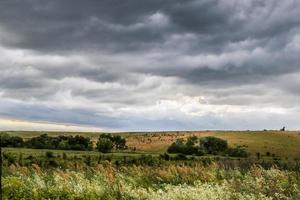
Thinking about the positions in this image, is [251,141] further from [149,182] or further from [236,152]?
[149,182]

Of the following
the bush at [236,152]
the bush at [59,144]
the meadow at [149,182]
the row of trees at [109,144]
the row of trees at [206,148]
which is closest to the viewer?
the meadow at [149,182]

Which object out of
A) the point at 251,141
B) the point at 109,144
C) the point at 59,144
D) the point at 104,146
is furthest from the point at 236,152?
the point at 59,144

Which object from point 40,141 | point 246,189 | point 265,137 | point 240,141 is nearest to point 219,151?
point 240,141

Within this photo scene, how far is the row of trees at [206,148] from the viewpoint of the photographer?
100 metres

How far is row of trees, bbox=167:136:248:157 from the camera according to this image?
100006mm

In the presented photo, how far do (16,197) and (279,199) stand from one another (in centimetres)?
876

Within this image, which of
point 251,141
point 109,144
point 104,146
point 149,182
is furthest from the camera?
point 251,141

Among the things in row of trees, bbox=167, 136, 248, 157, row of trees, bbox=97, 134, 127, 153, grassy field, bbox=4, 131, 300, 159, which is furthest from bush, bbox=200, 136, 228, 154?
row of trees, bbox=97, 134, 127, 153

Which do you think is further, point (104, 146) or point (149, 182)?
point (104, 146)

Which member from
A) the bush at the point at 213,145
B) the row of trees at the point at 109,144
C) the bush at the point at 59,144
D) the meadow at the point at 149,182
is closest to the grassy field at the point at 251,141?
the row of trees at the point at 109,144

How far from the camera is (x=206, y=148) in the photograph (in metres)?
107

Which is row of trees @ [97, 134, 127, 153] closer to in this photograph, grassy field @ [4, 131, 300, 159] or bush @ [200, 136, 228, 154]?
grassy field @ [4, 131, 300, 159]

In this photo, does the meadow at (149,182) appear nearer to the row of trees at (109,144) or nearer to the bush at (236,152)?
the row of trees at (109,144)

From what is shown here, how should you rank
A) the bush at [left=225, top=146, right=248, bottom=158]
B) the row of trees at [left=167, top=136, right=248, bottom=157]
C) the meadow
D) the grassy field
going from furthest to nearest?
the grassy field, the bush at [left=225, top=146, right=248, bottom=158], the row of trees at [left=167, top=136, right=248, bottom=157], the meadow
